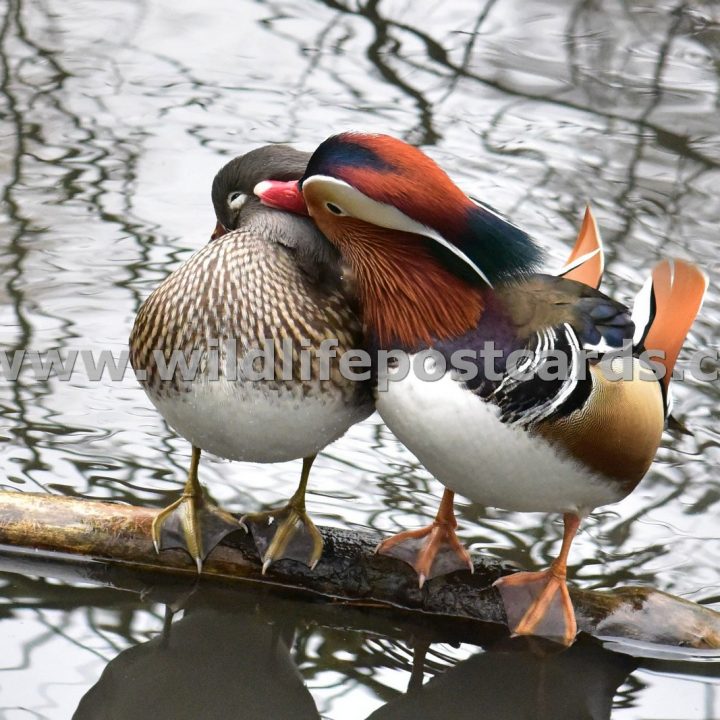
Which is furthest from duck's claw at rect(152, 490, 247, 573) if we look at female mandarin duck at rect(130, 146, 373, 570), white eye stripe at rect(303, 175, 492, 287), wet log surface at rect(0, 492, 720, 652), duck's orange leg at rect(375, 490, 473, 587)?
white eye stripe at rect(303, 175, 492, 287)

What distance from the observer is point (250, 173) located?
247 cm

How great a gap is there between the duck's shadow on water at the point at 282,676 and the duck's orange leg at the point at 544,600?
0.16 feet

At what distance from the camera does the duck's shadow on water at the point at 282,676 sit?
2395 millimetres

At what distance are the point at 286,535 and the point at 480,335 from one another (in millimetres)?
634

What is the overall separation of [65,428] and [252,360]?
1067 mm

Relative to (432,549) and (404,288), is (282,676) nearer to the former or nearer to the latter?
(432,549)

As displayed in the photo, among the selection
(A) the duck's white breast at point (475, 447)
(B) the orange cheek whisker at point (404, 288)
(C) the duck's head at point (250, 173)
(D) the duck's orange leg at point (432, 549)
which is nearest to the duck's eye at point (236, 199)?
(C) the duck's head at point (250, 173)

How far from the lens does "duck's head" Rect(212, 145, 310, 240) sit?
246cm

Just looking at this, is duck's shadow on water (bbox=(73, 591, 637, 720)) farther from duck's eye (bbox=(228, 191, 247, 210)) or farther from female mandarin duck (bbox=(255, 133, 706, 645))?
duck's eye (bbox=(228, 191, 247, 210))

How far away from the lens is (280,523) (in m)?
2.72

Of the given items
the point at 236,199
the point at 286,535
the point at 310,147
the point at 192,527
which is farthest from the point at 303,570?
the point at 310,147

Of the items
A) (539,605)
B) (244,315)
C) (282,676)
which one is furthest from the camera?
(539,605)

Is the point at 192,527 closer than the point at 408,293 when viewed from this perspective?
No

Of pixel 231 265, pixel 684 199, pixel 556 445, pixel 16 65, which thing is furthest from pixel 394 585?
pixel 16 65
